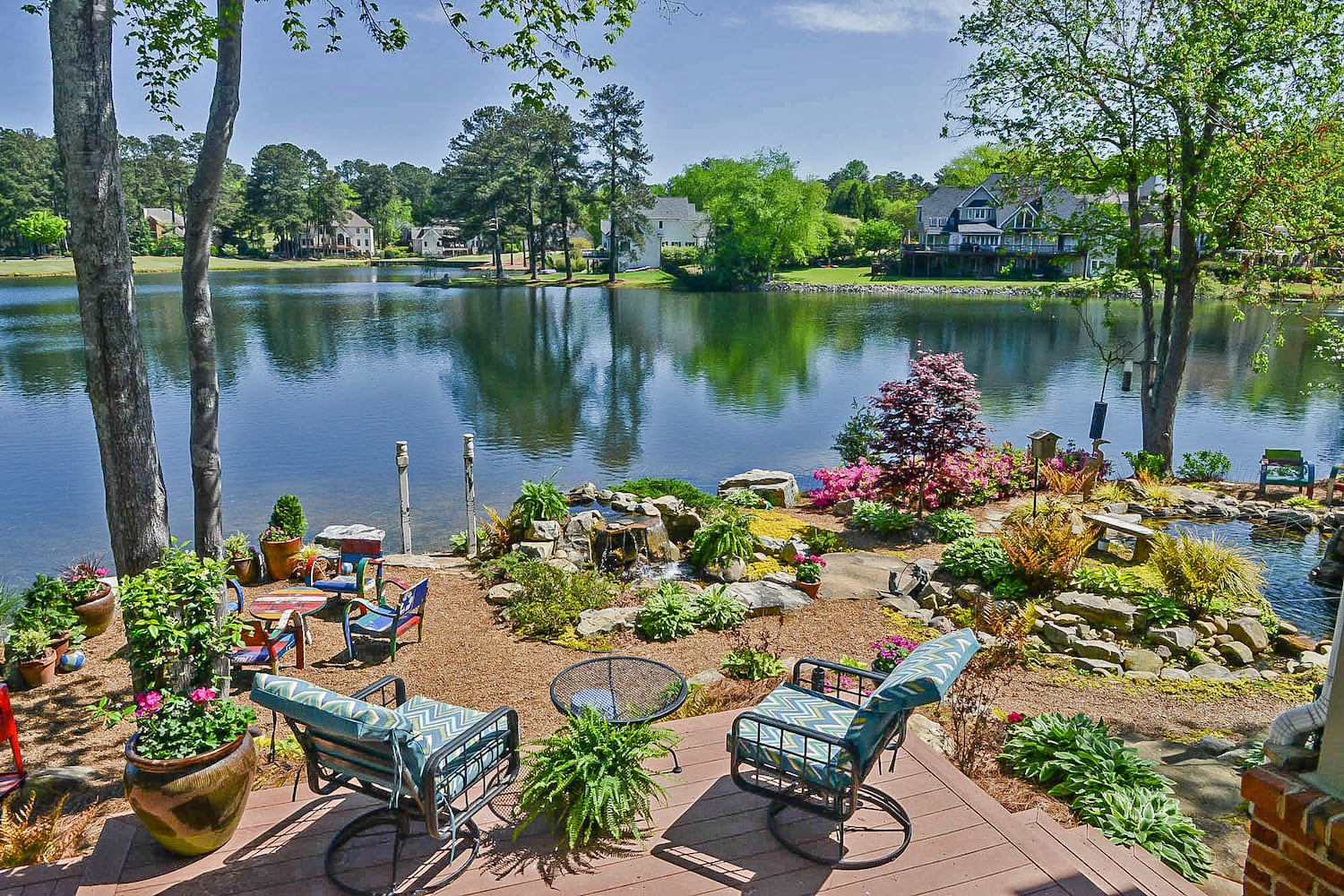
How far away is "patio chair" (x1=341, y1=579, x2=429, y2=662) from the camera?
783 centimetres

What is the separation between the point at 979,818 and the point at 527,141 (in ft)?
228

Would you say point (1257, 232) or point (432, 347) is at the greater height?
point (1257, 232)

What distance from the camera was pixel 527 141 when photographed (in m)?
67.6

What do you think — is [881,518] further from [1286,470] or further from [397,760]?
[397,760]

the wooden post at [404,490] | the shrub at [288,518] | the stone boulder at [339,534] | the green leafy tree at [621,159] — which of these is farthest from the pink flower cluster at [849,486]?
the green leafy tree at [621,159]

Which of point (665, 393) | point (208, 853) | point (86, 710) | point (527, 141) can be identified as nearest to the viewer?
point (208, 853)

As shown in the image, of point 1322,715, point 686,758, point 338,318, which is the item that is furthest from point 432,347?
point 1322,715

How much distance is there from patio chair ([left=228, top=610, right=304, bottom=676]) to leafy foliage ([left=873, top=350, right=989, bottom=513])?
27.9ft

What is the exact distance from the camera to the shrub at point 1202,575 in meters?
9.05

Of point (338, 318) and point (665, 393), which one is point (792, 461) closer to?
point (665, 393)

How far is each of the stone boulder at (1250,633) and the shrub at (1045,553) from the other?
1.61m

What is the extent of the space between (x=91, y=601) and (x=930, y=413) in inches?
407

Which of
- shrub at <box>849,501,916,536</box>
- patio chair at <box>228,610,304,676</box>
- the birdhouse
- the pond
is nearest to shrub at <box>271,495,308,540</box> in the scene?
patio chair at <box>228,610,304,676</box>

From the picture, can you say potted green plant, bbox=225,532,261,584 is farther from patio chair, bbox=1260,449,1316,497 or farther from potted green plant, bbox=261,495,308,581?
patio chair, bbox=1260,449,1316,497
